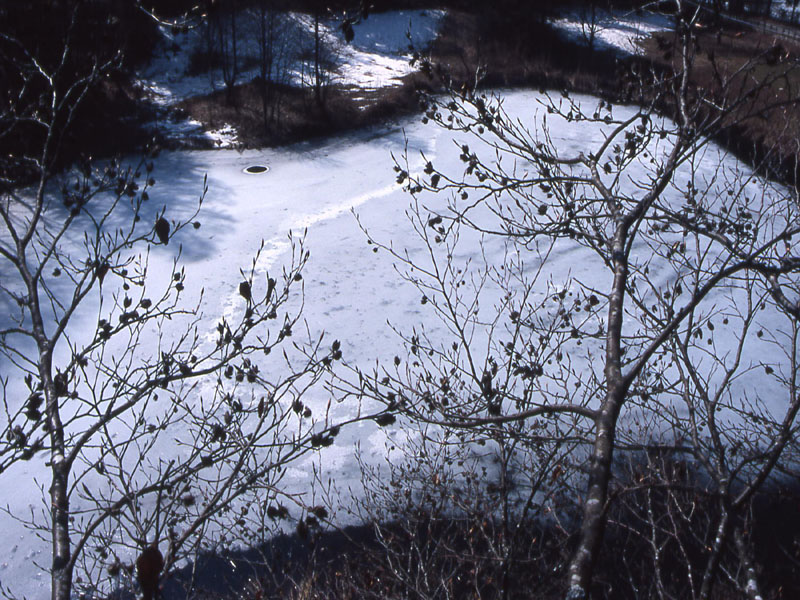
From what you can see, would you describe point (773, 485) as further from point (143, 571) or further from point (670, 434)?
point (143, 571)

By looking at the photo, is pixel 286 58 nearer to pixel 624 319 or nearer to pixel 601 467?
pixel 624 319

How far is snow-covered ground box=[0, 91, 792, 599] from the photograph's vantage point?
10586mm

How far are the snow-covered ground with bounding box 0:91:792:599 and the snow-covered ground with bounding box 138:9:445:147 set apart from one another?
4858 millimetres

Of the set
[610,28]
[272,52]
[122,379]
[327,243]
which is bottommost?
[327,243]

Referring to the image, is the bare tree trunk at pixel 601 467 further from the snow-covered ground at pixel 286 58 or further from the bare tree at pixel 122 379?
the snow-covered ground at pixel 286 58

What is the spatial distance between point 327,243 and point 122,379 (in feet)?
36.8

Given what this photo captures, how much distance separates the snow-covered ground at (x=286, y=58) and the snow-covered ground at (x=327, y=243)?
486 centimetres

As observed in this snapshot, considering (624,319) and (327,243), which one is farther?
(327,243)

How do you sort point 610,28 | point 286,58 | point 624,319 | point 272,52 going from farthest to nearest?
point 610,28 → point 286,58 → point 272,52 → point 624,319

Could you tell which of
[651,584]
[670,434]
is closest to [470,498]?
[651,584]

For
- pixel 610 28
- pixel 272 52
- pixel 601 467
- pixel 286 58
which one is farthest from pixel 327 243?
pixel 610 28

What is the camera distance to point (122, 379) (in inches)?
227

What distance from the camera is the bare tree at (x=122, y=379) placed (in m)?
5.59

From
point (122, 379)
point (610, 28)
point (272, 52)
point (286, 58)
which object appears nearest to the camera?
point (122, 379)
